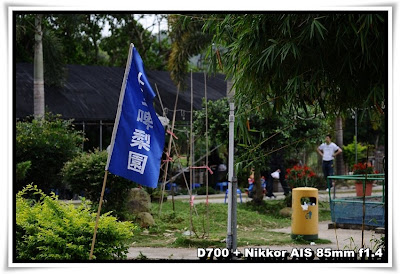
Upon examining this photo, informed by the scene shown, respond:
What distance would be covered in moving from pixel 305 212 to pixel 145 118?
5110mm

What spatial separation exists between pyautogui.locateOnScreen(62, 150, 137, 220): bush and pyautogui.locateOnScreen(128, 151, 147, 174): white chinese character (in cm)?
555

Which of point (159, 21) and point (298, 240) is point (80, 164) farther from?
point (159, 21)

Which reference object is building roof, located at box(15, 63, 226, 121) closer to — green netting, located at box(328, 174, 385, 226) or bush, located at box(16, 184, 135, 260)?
green netting, located at box(328, 174, 385, 226)

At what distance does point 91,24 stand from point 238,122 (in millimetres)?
21916

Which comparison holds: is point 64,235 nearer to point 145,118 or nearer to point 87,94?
point 145,118

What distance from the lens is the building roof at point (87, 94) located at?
1912cm

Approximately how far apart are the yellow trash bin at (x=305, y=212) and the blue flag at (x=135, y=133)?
15.5 feet

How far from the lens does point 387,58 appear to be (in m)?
6.08

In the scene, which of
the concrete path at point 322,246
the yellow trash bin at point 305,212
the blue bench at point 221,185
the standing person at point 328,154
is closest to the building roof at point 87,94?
the blue bench at point 221,185

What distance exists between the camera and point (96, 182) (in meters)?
12.2

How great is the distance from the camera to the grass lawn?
11.1 meters

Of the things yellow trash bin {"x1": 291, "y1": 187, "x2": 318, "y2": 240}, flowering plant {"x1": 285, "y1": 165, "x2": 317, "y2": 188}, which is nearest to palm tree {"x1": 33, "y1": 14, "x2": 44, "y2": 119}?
flowering plant {"x1": 285, "y1": 165, "x2": 317, "y2": 188}

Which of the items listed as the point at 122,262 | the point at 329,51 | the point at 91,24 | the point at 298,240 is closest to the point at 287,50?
the point at 329,51

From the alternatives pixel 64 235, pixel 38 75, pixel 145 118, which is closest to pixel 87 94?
pixel 38 75
